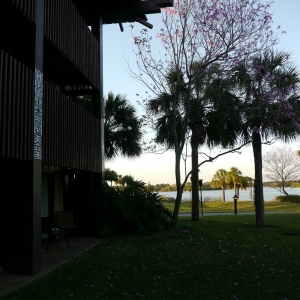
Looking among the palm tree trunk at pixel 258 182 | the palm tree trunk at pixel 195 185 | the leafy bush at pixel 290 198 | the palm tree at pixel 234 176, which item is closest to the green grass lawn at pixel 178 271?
the palm tree trunk at pixel 258 182

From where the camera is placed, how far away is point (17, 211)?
257 inches

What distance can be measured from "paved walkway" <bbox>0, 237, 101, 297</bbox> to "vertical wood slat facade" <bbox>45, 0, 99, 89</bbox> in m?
4.42

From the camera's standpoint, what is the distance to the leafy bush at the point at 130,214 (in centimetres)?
1093

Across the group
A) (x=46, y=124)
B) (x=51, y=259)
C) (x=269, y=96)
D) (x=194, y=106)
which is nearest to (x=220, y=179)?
(x=194, y=106)

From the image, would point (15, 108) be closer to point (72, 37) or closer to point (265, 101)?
point (72, 37)

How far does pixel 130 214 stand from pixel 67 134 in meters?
3.52

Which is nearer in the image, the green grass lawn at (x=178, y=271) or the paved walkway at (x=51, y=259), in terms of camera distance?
the green grass lawn at (x=178, y=271)

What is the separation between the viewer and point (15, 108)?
5.94 metres

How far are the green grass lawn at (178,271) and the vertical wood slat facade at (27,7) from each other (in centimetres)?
435

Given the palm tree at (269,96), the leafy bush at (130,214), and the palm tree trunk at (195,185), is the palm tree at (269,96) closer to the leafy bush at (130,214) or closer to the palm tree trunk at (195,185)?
the palm tree trunk at (195,185)

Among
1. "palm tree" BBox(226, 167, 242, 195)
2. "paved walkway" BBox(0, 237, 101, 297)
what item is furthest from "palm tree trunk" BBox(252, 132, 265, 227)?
"palm tree" BBox(226, 167, 242, 195)

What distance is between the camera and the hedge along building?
6020mm

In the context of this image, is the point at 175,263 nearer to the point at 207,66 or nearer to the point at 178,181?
the point at 178,181

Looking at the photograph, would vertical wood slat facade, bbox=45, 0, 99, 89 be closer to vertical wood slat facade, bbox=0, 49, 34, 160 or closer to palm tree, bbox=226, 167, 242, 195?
vertical wood slat facade, bbox=0, 49, 34, 160
